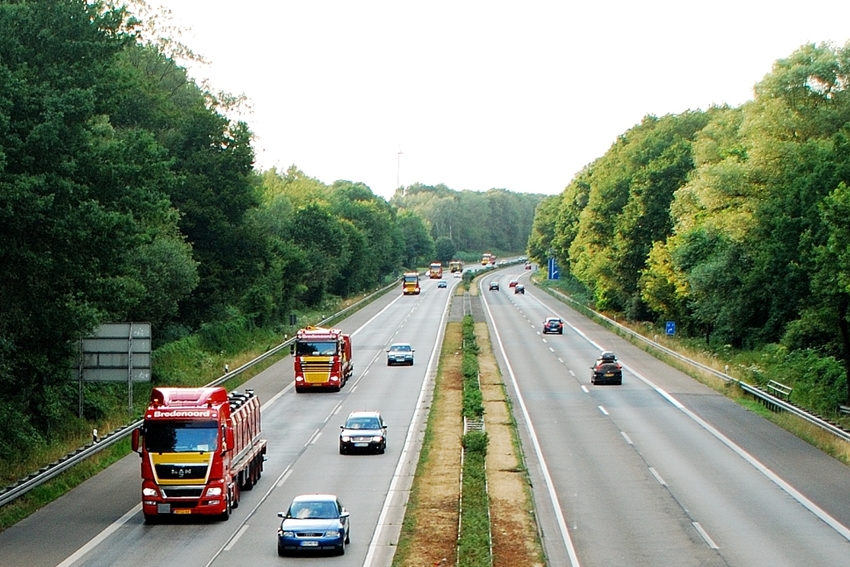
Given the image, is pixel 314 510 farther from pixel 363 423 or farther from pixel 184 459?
pixel 363 423

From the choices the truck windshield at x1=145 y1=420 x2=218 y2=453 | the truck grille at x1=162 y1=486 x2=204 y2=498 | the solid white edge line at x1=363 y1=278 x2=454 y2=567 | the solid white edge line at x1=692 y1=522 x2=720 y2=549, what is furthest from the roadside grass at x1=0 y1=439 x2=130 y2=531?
the solid white edge line at x1=692 y1=522 x2=720 y2=549

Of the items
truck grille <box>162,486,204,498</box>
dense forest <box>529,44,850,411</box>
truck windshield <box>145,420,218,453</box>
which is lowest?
truck grille <box>162,486,204,498</box>

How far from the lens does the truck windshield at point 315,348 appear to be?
5722 cm

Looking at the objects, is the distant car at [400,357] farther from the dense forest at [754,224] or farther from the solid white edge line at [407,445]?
the dense forest at [754,224]

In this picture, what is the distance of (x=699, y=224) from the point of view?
247 ft

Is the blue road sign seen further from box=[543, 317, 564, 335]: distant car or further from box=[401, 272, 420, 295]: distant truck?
box=[543, 317, 564, 335]: distant car

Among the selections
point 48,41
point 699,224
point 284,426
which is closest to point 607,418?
point 284,426

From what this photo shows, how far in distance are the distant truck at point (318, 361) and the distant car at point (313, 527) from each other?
104ft

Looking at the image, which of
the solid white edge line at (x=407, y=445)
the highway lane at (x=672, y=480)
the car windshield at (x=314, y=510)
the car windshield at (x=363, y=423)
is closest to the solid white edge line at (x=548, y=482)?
the highway lane at (x=672, y=480)

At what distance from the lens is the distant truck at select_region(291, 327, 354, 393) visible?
56.8m

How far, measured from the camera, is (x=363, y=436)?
38.4 metres

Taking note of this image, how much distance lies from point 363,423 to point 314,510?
1415 cm

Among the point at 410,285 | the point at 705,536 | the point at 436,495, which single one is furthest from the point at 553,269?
the point at 705,536

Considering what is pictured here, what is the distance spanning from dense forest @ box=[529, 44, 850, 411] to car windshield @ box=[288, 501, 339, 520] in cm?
2508
